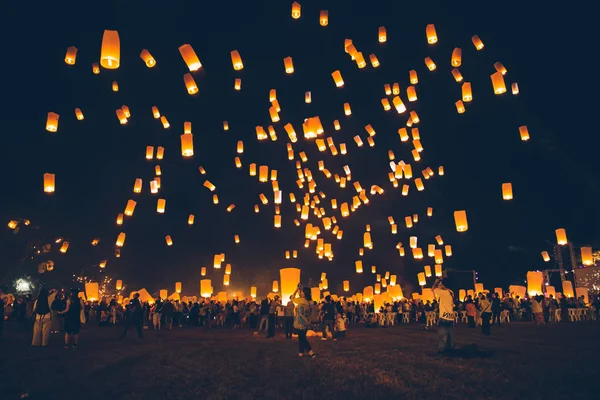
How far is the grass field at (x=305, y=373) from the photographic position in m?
5.09

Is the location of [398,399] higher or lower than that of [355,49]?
lower

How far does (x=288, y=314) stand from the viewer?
12.4 m

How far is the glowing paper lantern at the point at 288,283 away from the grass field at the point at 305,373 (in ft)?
17.8

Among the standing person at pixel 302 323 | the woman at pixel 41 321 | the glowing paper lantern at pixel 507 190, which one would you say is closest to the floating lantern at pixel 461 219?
the glowing paper lantern at pixel 507 190

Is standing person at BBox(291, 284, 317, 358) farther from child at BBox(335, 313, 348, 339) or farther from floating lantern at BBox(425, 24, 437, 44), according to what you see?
floating lantern at BBox(425, 24, 437, 44)

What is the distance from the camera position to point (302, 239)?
45.9m

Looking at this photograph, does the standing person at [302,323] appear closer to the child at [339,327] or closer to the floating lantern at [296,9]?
the child at [339,327]

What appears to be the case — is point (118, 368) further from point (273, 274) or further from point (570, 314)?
point (273, 274)

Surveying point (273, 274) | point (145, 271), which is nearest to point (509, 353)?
point (273, 274)

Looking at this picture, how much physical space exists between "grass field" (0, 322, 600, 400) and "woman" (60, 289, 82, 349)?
0.97ft

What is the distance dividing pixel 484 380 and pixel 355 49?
1253 centimetres

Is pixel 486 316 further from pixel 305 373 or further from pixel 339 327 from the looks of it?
pixel 305 373

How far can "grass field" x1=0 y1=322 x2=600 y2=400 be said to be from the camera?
5094 millimetres

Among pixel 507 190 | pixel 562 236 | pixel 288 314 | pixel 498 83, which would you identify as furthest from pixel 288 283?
pixel 562 236
